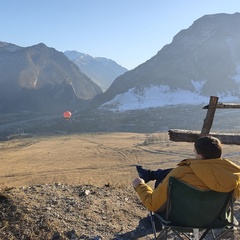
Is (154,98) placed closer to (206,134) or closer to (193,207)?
(206,134)

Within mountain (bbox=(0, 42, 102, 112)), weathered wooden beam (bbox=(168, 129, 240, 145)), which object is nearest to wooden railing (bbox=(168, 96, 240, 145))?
weathered wooden beam (bbox=(168, 129, 240, 145))

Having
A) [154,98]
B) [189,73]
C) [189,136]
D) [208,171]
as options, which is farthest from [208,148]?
[189,73]

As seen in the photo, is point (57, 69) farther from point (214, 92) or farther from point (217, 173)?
point (217, 173)

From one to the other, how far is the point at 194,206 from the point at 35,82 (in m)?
132

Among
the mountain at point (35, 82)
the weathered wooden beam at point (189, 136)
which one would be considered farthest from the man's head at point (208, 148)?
the mountain at point (35, 82)

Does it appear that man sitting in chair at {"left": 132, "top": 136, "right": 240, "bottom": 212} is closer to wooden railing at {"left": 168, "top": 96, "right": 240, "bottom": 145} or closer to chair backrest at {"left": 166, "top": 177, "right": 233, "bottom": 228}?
chair backrest at {"left": 166, "top": 177, "right": 233, "bottom": 228}

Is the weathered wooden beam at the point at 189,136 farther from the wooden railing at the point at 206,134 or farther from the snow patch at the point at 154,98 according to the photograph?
the snow patch at the point at 154,98

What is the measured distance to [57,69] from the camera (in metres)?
141

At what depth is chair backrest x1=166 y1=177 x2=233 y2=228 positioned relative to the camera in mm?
2793

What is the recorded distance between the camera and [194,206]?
283 centimetres

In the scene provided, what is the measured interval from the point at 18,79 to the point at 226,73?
230ft

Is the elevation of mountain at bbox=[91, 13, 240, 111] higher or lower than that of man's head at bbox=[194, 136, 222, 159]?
higher

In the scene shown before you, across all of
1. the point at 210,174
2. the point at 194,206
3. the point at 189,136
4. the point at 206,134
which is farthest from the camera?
the point at 206,134

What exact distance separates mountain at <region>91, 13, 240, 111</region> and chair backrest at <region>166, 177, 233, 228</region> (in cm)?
9487
